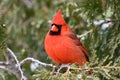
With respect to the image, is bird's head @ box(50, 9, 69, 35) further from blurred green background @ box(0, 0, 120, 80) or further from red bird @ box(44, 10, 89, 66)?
blurred green background @ box(0, 0, 120, 80)

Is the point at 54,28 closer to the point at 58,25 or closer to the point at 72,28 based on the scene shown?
the point at 58,25

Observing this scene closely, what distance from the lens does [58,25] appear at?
364 centimetres

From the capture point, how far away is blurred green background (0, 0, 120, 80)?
331cm

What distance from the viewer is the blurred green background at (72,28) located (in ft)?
10.9

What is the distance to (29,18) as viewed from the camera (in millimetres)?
6523

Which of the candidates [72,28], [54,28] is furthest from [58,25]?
[72,28]

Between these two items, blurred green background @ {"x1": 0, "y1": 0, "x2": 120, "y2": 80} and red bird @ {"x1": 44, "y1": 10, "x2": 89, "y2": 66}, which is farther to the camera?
red bird @ {"x1": 44, "y1": 10, "x2": 89, "y2": 66}

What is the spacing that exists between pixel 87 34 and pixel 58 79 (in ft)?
3.77

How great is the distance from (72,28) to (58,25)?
122 cm

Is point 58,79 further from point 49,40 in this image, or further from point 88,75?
point 49,40

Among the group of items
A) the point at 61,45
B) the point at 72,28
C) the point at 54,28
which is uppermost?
the point at 54,28

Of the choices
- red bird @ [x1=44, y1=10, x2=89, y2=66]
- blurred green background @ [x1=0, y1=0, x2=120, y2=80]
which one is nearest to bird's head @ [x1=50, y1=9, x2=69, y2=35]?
red bird @ [x1=44, y1=10, x2=89, y2=66]

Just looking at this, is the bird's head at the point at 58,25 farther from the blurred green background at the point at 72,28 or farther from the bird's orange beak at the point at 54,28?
the blurred green background at the point at 72,28

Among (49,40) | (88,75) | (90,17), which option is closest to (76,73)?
(88,75)
